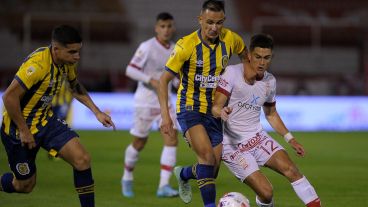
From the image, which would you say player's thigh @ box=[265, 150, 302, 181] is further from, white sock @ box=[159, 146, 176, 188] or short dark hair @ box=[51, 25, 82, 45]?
white sock @ box=[159, 146, 176, 188]

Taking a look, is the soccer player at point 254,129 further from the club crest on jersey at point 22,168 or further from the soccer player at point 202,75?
the club crest on jersey at point 22,168

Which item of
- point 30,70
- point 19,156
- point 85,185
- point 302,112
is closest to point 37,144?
point 19,156

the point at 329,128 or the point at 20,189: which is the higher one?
the point at 20,189

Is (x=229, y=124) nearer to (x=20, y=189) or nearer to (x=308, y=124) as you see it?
(x=20, y=189)

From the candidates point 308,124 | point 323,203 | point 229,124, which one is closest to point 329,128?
point 308,124

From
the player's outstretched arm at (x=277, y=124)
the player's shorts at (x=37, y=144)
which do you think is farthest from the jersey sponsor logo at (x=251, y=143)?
the player's shorts at (x=37, y=144)

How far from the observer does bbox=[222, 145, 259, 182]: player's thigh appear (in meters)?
7.83

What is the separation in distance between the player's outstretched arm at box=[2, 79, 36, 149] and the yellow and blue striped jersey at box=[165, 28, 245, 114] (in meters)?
1.61

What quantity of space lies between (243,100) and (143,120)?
10.5ft

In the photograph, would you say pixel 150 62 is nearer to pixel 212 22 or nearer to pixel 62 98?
pixel 212 22

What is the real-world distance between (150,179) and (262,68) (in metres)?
4.56

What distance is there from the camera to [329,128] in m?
21.8

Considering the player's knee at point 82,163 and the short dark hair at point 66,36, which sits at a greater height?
the short dark hair at point 66,36

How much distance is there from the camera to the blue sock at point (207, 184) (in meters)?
7.71
